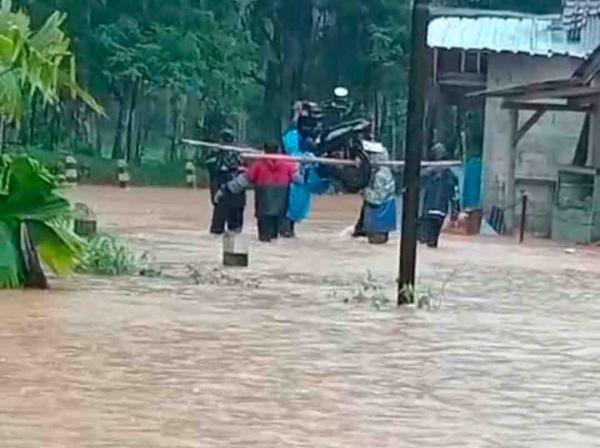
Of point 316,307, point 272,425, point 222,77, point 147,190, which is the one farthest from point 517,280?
point 222,77

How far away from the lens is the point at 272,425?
960 centimetres

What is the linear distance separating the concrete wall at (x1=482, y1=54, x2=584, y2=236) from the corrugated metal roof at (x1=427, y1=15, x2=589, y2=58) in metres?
0.47

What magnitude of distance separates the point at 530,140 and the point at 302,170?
A: 1158 centimetres

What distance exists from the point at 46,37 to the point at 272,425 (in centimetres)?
698

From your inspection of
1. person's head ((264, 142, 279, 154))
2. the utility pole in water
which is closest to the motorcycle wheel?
person's head ((264, 142, 279, 154))

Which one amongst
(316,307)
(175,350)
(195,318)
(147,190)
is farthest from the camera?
(147,190)

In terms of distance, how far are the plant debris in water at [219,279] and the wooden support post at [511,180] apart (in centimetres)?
1534

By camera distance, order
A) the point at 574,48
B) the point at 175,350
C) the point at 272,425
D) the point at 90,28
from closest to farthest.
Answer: the point at 272,425, the point at 175,350, the point at 574,48, the point at 90,28

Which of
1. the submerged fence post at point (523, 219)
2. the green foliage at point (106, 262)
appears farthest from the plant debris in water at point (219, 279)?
the submerged fence post at point (523, 219)

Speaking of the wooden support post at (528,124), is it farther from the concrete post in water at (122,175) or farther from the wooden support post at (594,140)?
the concrete post in water at (122,175)

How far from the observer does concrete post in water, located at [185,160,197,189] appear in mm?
48656

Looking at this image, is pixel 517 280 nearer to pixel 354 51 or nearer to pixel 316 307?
pixel 316 307

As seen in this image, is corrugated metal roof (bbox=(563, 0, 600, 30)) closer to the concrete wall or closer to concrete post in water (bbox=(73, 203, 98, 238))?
the concrete wall

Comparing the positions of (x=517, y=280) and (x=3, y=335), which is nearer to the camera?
(x=3, y=335)
